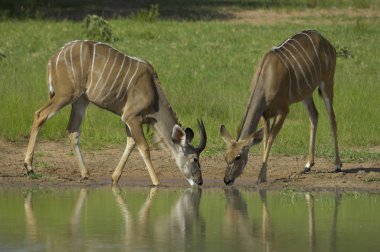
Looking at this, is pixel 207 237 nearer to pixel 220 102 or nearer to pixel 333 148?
pixel 333 148

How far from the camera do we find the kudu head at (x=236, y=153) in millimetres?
11461

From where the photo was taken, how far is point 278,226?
9.15 metres

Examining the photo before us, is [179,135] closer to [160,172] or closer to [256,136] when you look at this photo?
[256,136]

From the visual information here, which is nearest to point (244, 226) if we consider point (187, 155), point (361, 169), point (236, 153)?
point (236, 153)

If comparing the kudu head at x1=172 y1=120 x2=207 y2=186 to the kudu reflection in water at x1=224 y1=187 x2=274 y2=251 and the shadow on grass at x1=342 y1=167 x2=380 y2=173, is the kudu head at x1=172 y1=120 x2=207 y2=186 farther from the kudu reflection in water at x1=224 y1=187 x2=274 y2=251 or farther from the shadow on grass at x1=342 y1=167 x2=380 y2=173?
the shadow on grass at x1=342 y1=167 x2=380 y2=173

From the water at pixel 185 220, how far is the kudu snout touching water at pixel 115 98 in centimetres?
60

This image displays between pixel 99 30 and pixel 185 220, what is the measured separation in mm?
11705

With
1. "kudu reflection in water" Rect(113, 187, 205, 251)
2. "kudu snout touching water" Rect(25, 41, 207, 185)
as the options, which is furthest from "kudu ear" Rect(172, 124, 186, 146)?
"kudu reflection in water" Rect(113, 187, 205, 251)

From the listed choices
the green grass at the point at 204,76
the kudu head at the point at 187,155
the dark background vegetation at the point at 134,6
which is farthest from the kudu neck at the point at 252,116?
the dark background vegetation at the point at 134,6

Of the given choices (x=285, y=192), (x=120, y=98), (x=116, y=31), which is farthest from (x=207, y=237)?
(x=116, y=31)

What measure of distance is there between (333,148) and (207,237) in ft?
17.1

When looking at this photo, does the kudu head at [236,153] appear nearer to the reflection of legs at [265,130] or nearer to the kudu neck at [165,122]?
the reflection of legs at [265,130]

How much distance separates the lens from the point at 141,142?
38.5 feet

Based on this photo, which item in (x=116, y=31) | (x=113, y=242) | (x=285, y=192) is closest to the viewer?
(x=113, y=242)
